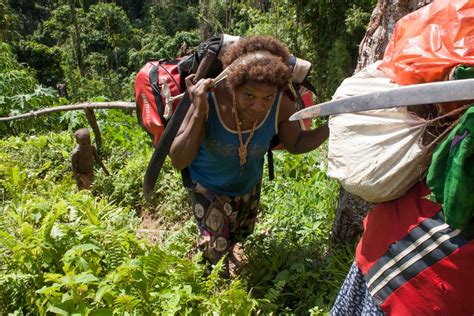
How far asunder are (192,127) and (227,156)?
36 cm

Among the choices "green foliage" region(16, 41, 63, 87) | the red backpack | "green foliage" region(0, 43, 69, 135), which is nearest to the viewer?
the red backpack

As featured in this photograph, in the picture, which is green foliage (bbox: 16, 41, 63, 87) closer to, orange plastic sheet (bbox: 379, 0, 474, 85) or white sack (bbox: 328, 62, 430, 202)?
white sack (bbox: 328, 62, 430, 202)

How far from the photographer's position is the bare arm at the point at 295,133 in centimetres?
254

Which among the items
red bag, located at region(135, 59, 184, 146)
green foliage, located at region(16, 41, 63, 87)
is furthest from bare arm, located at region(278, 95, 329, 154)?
green foliage, located at region(16, 41, 63, 87)

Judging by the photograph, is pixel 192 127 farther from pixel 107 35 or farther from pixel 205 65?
pixel 107 35

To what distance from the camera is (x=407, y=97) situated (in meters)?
1.06

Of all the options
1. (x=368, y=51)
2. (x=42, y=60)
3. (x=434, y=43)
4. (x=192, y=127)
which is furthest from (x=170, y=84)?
(x=42, y=60)

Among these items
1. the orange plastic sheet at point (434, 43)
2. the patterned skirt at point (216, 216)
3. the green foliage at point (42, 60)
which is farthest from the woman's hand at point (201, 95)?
the green foliage at point (42, 60)

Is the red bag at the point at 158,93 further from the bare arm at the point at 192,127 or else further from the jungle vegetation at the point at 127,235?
the jungle vegetation at the point at 127,235

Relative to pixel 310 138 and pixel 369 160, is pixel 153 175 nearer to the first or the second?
pixel 310 138

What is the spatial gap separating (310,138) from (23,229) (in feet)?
6.36

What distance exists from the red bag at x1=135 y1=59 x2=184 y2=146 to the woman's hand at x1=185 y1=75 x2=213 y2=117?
0.26 metres

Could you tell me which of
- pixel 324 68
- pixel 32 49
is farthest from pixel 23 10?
pixel 324 68

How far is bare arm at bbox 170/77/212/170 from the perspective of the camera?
2172 mm
